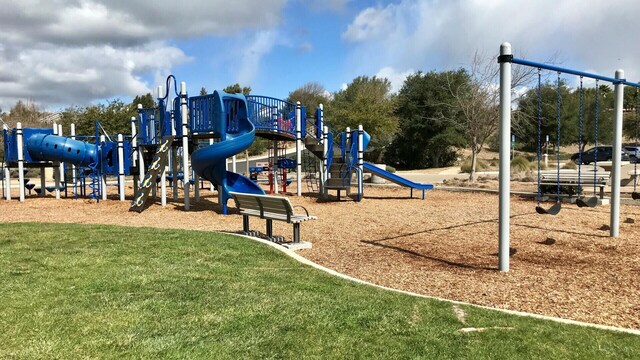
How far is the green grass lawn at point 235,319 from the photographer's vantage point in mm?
3375

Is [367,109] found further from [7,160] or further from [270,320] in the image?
[270,320]

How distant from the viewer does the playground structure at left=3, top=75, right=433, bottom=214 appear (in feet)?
43.7

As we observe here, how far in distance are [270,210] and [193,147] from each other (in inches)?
302

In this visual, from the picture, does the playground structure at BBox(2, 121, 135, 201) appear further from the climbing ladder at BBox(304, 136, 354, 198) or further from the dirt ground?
the climbing ladder at BBox(304, 136, 354, 198)

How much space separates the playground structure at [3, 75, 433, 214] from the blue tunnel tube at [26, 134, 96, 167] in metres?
0.03

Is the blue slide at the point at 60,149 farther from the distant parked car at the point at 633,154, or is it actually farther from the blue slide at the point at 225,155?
the distant parked car at the point at 633,154

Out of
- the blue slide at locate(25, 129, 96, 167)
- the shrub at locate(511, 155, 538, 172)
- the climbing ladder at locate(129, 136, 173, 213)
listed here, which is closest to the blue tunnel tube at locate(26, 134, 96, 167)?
the blue slide at locate(25, 129, 96, 167)

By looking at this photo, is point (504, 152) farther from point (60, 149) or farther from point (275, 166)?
point (60, 149)

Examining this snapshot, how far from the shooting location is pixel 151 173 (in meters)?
14.1

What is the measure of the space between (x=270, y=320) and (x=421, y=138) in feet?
132

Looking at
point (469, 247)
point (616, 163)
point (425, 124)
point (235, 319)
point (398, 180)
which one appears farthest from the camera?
point (425, 124)

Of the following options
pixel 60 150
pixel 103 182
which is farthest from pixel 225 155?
pixel 60 150

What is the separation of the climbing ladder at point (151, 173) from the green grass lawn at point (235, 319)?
25.0ft

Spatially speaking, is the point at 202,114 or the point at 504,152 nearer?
the point at 504,152
